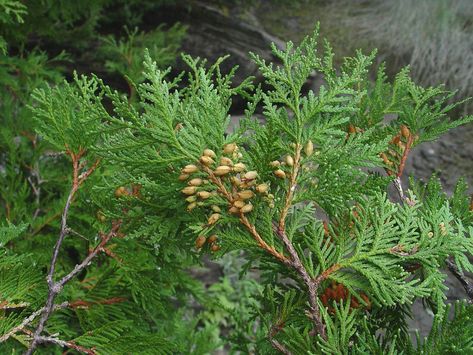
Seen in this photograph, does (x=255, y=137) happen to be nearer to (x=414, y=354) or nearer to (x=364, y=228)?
(x=364, y=228)

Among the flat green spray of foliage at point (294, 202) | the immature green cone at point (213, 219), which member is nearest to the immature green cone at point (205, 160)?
the flat green spray of foliage at point (294, 202)

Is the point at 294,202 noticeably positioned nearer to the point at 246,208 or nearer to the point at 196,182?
the point at 246,208

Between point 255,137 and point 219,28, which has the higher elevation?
point 255,137

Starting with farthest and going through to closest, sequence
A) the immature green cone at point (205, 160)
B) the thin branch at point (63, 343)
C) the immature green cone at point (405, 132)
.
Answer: the immature green cone at point (405, 132), the thin branch at point (63, 343), the immature green cone at point (205, 160)

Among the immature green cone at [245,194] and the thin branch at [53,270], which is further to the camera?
the thin branch at [53,270]

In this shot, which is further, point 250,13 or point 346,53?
point 250,13

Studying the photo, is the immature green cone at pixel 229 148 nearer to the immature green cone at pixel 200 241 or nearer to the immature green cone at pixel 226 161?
the immature green cone at pixel 226 161

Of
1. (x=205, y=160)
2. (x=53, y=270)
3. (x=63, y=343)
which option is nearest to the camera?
(x=205, y=160)

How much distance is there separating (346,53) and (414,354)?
3.99m

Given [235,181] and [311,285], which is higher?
[235,181]

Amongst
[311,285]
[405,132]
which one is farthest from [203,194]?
[405,132]

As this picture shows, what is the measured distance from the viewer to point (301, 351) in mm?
1058

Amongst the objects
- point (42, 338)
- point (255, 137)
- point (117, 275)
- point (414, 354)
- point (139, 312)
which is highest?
point (255, 137)

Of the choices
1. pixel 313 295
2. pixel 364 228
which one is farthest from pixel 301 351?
pixel 364 228
